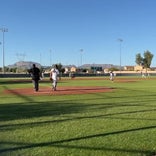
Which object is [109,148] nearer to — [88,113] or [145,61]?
[88,113]

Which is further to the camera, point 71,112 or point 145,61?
point 145,61

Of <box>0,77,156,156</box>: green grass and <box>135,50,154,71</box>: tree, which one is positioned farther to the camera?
<box>135,50,154,71</box>: tree

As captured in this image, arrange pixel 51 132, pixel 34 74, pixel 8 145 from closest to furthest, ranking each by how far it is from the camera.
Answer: pixel 8 145
pixel 51 132
pixel 34 74

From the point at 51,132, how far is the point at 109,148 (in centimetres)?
231

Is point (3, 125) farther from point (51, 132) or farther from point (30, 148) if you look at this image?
point (30, 148)

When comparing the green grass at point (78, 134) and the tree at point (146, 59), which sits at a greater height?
the tree at point (146, 59)

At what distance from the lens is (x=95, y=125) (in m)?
11.8

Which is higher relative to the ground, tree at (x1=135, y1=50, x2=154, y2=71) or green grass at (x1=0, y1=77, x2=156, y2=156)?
tree at (x1=135, y1=50, x2=154, y2=71)

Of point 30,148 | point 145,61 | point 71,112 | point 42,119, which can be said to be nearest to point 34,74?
point 71,112

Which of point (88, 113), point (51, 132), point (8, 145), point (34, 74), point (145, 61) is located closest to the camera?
point (8, 145)

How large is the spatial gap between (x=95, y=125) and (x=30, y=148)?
3.42 m

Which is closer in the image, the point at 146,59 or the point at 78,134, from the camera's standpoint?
the point at 78,134

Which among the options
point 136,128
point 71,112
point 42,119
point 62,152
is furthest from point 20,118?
point 62,152

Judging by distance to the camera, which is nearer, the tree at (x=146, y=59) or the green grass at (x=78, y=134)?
the green grass at (x=78, y=134)
